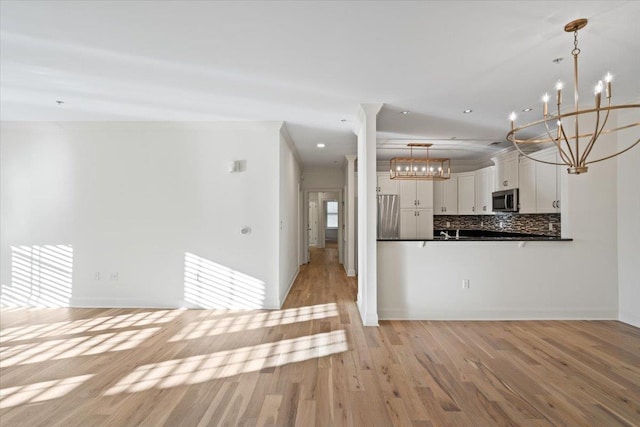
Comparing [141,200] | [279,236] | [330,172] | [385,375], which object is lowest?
[385,375]

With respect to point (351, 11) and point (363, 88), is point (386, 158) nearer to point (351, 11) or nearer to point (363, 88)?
point (363, 88)

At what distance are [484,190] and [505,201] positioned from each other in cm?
91

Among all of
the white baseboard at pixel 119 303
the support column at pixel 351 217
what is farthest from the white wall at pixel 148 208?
the support column at pixel 351 217

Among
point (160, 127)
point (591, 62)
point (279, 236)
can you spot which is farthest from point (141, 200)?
point (591, 62)

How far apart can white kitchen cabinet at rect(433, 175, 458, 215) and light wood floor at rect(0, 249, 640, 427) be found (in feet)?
11.4

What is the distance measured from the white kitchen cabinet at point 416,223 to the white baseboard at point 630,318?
3.40 m

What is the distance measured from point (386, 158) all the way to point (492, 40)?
4.66 metres

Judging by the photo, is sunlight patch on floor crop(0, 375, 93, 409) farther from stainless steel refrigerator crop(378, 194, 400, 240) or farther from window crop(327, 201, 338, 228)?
window crop(327, 201, 338, 228)

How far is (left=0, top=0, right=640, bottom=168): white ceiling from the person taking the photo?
2.08 m

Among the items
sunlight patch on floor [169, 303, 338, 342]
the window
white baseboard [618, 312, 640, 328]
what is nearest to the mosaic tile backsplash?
white baseboard [618, 312, 640, 328]

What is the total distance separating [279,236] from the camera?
4469mm

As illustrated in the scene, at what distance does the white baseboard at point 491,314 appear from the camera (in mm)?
3982

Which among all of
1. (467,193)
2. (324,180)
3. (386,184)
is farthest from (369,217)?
(324,180)

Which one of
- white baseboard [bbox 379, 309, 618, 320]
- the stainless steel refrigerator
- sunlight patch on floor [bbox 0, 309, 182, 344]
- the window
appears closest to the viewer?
sunlight patch on floor [bbox 0, 309, 182, 344]
